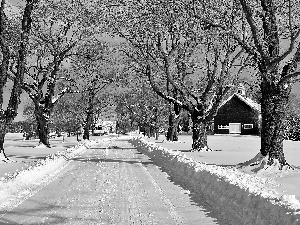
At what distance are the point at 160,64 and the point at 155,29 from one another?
2132 millimetres

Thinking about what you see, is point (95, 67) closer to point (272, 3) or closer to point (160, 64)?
point (160, 64)

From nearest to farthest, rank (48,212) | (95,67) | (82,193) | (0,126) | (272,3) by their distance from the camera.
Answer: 1. (48,212)
2. (82,193)
3. (272,3)
4. (0,126)
5. (95,67)

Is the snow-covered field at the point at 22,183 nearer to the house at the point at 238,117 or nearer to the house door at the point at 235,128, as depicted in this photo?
the house at the point at 238,117

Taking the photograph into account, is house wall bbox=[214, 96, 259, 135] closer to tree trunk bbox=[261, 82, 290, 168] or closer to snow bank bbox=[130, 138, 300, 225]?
tree trunk bbox=[261, 82, 290, 168]

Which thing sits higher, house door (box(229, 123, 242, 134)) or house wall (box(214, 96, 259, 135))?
house wall (box(214, 96, 259, 135))

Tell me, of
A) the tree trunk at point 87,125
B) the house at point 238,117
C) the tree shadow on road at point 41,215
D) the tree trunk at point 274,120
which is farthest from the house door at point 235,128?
the tree shadow on road at point 41,215

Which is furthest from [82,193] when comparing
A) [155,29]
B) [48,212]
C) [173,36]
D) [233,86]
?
[173,36]

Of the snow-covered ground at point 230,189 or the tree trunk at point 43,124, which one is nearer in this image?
the snow-covered ground at point 230,189

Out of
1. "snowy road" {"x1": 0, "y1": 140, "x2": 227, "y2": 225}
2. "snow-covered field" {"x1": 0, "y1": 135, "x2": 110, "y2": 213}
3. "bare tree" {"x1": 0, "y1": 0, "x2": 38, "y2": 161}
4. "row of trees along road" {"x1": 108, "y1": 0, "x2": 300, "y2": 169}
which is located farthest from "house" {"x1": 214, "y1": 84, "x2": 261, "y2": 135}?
"snowy road" {"x1": 0, "y1": 140, "x2": 227, "y2": 225}

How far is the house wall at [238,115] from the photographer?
234 feet

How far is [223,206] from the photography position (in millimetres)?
8008

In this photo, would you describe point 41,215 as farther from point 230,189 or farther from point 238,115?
point 238,115

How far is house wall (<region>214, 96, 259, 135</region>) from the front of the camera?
71375 mm

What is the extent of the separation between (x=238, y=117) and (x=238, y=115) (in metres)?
0.34
